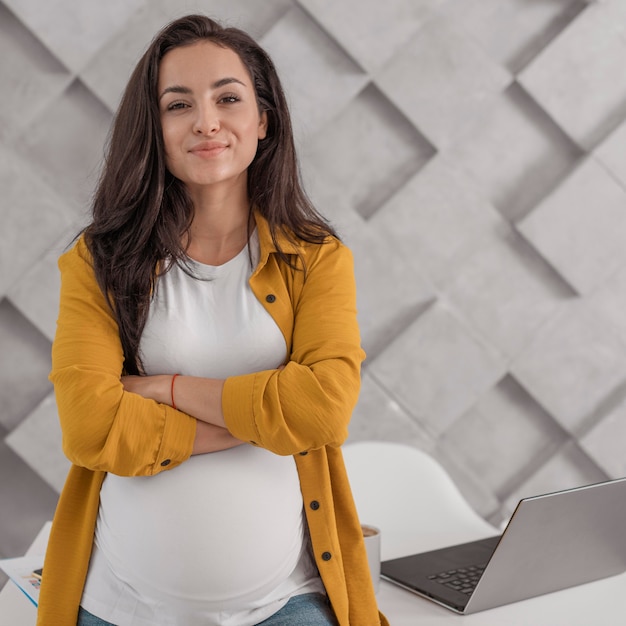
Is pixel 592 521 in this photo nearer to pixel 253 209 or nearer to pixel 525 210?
pixel 253 209

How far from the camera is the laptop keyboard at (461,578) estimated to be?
1.27m

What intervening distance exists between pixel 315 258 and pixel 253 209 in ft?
0.42

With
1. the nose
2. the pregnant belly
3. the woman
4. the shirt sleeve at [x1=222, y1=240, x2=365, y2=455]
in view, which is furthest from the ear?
the pregnant belly

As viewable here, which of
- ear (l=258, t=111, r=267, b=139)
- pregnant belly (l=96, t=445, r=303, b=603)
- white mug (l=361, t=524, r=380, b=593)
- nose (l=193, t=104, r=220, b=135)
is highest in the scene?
ear (l=258, t=111, r=267, b=139)

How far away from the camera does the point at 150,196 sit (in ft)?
4.12

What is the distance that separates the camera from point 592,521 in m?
1.20

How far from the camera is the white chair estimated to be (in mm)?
1695

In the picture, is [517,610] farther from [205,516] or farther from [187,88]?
[187,88]

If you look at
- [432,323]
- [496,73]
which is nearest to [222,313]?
[432,323]

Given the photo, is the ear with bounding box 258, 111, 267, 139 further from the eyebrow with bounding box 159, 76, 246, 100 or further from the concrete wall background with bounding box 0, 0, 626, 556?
the concrete wall background with bounding box 0, 0, 626, 556

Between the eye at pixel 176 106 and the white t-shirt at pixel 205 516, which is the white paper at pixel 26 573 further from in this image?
the eye at pixel 176 106

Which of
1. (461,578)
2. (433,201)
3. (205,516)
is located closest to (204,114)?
(205,516)

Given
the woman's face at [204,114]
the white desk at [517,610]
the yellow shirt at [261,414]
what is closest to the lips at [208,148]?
the woman's face at [204,114]

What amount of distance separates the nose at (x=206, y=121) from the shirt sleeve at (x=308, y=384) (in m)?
0.21
